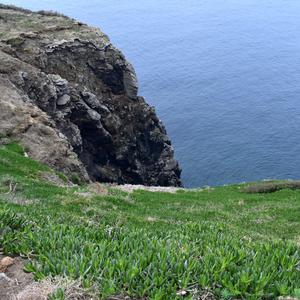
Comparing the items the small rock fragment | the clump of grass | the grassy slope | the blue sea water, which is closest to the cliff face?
the small rock fragment

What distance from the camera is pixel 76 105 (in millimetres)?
63906

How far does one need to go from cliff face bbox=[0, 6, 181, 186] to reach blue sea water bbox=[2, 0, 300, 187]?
21.3 meters

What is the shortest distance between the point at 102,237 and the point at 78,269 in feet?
9.87

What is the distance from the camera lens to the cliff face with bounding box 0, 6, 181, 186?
51.6m

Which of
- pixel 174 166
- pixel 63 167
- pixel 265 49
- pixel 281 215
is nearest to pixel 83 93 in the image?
pixel 63 167

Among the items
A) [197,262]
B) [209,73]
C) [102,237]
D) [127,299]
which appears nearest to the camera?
[127,299]

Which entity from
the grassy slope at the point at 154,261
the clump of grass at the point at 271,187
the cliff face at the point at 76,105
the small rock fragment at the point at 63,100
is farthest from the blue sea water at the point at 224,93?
the grassy slope at the point at 154,261

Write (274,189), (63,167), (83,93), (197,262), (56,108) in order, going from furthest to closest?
(83,93) → (56,108) → (274,189) → (63,167) → (197,262)

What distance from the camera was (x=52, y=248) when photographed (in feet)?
37.2

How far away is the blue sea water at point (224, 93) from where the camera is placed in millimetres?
103750

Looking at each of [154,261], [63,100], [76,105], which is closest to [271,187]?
[76,105]

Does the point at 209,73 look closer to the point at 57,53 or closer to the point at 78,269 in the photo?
the point at 57,53

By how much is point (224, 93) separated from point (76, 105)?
8238 centimetres

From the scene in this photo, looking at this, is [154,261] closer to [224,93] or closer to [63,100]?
[63,100]
